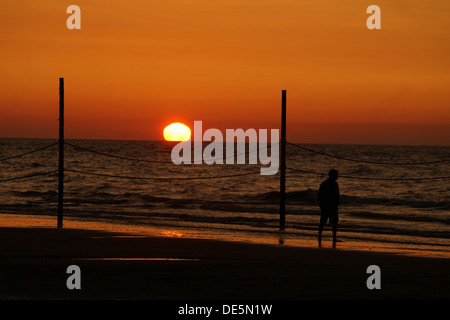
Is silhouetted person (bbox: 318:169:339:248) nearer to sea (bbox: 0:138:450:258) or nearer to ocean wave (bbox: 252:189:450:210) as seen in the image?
sea (bbox: 0:138:450:258)

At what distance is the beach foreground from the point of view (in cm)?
947

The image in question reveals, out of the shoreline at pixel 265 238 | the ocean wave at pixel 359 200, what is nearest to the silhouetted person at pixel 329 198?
the shoreline at pixel 265 238

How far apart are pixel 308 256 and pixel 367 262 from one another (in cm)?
132

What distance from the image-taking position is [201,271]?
11422mm

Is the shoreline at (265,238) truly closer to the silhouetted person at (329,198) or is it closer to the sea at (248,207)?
the sea at (248,207)

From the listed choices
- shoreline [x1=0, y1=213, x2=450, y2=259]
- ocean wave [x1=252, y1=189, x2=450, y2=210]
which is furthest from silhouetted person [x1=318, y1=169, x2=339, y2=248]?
ocean wave [x1=252, y1=189, x2=450, y2=210]

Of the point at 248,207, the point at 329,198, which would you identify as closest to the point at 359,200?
the point at 248,207

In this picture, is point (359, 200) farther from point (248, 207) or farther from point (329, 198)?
point (329, 198)

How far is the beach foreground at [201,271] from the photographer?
9469 mm

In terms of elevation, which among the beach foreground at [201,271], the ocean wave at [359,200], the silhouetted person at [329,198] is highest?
the silhouetted person at [329,198]

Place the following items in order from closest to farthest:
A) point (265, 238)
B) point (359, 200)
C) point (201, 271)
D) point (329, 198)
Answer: point (201, 271)
point (329, 198)
point (265, 238)
point (359, 200)
